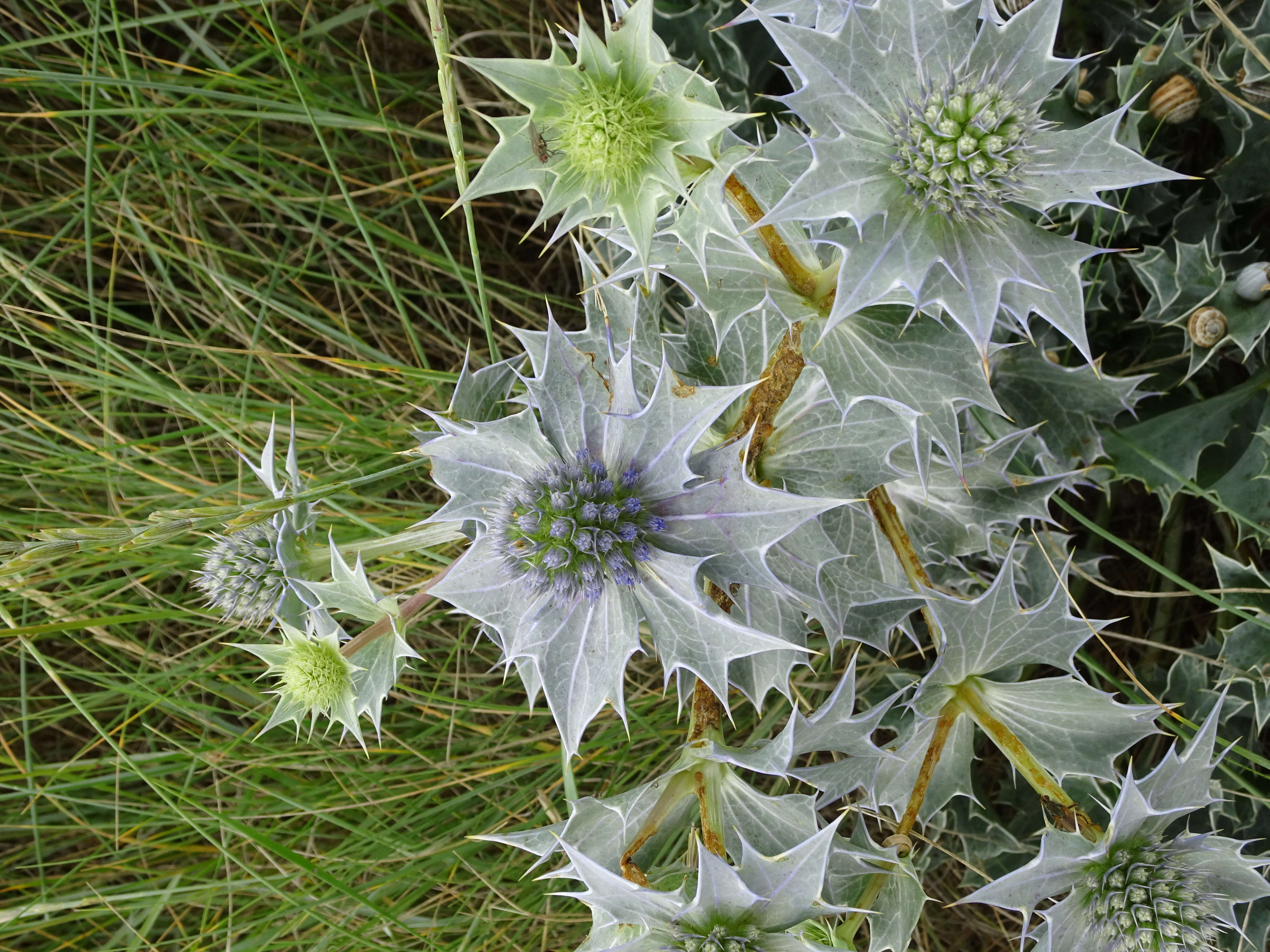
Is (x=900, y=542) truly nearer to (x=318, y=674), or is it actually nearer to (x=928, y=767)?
(x=928, y=767)

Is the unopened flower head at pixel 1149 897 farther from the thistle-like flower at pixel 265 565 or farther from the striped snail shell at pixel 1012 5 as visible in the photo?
the striped snail shell at pixel 1012 5

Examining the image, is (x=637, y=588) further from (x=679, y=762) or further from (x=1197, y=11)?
(x=1197, y=11)

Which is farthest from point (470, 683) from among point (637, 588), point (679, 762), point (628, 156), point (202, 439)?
point (628, 156)

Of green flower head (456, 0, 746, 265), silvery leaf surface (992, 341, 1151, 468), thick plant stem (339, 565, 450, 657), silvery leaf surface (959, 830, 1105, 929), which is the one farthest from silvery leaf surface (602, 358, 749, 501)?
silvery leaf surface (992, 341, 1151, 468)

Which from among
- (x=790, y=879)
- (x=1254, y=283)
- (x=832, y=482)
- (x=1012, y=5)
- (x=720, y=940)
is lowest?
(x=720, y=940)

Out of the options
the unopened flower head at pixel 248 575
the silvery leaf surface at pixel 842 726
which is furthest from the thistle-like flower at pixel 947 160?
the unopened flower head at pixel 248 575

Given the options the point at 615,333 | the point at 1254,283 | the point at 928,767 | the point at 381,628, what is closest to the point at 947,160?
the point at 615,333

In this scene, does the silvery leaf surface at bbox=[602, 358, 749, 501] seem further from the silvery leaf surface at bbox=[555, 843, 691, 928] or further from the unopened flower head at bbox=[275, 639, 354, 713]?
the unopened flower head at bbox=[275, 639, 354, 713]
